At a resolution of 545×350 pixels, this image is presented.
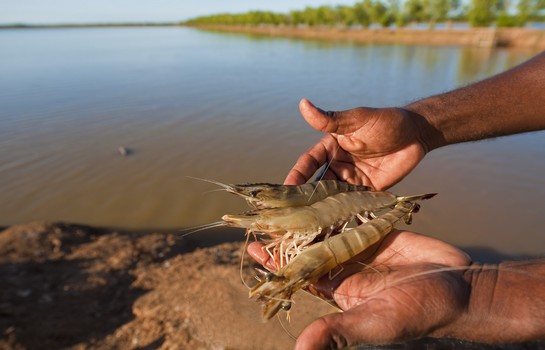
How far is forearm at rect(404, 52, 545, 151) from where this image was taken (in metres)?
4.41

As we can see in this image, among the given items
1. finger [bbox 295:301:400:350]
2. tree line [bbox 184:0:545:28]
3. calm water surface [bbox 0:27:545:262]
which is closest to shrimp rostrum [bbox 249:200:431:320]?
finger [bbox 295:301:400:350]

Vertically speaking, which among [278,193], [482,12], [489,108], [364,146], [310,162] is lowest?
[278,193]

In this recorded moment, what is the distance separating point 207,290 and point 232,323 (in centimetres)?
69

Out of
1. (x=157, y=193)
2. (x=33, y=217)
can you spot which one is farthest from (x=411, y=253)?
(x=33, y=217)

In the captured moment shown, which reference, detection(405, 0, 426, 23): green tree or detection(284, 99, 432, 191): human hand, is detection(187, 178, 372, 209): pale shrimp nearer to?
detection(284, 99, 432, 191): human hand

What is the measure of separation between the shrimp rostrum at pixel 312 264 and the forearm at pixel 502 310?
1050 millimetres

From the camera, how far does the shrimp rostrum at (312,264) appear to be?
9.47 feet

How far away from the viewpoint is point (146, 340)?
12.4ft

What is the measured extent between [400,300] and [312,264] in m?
0.95

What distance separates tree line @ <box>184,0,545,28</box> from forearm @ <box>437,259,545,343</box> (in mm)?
57151

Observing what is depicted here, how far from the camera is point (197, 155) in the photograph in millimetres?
9281

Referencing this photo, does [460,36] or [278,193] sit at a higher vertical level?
[460,36]

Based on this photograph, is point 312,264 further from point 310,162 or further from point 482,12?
point 482,12

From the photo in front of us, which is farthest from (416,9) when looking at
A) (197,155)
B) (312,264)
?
(312,264)
